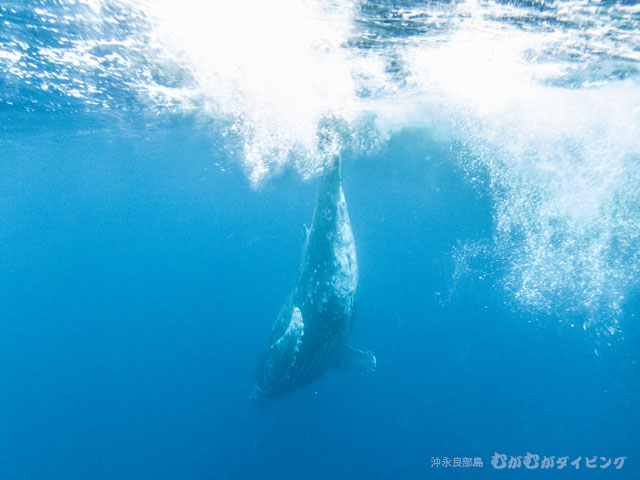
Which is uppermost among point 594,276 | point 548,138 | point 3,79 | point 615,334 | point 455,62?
point 3,79

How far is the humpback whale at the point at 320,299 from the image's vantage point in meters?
6.60

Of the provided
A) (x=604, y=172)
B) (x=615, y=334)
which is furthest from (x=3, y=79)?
(x=615, y=334)

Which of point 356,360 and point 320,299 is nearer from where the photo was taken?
point 320,299

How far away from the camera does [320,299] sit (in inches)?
261

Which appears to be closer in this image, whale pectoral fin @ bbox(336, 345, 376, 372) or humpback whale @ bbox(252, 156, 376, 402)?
humpback whale @ bbox(252, 156, 376, 402)

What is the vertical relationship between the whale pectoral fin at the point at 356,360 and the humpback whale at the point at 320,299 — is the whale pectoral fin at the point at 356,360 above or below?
below

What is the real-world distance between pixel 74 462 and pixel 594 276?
3771cm

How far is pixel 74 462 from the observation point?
68.5 feet

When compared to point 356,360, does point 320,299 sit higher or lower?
higher

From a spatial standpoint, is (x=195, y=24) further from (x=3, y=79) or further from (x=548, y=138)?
(x=548, y=138)

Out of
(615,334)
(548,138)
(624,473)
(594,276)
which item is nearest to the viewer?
(548,138)

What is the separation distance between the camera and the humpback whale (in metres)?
6.60

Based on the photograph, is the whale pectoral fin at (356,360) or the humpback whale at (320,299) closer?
the humpback whale at (320,299)

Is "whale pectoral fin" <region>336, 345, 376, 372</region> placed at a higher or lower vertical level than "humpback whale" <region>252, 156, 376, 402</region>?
lower
